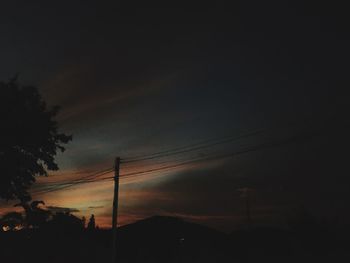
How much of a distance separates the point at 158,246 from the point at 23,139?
13190mm

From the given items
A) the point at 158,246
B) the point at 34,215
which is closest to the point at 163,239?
the point at 158,246

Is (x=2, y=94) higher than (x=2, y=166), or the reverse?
(x=2, y=94)

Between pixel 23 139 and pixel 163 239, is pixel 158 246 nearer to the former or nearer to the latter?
pixel 163 239

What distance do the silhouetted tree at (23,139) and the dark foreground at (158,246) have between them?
339 cm

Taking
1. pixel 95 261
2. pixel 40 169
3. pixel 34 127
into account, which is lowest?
pixel 95 261

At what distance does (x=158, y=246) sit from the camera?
4472 centimetres

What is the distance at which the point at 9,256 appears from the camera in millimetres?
42500

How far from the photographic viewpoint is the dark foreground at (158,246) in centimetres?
4034

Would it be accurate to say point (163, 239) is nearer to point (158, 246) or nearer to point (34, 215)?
point (158, 246)

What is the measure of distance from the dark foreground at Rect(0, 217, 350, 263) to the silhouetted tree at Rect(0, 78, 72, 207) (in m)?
3.39

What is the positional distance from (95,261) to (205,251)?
7714 mm

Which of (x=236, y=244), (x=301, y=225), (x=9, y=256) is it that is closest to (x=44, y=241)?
(x=9, y=256)

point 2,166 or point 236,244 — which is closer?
point 2,166

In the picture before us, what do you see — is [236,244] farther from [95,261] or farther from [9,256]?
[9,256]
